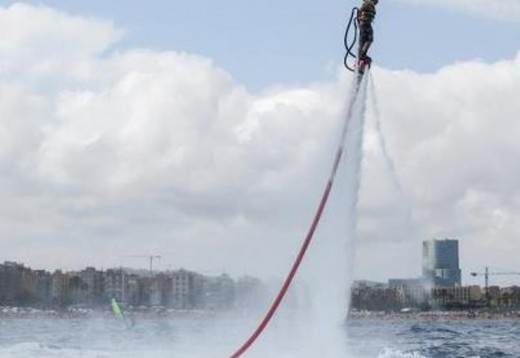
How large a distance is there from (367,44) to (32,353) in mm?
32802

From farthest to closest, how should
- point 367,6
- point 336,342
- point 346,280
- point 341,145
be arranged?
point 336,342, point 346,280, point 341,145, point 367,6

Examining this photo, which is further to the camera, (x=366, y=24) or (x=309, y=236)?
(x=309, y=236)

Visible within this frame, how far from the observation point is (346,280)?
37.0 metres

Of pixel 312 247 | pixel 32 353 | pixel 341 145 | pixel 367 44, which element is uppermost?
pixel 367 44

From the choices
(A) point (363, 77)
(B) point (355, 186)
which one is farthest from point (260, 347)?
(A) point (363, 77)

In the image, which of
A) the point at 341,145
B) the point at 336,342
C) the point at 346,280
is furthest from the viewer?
the point at 336,342

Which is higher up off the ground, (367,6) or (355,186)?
(367,6)

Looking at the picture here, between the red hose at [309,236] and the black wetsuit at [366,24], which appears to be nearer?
the black wetsuit at [366,24]

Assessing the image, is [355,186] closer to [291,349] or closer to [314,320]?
[314,320]

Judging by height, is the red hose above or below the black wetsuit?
below

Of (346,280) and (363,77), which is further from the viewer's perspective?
(346,280)

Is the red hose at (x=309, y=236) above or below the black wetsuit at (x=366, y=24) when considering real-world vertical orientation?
below

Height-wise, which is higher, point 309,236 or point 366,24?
point 366,24

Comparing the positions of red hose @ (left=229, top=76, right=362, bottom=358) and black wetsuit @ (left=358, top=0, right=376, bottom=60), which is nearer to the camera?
black wetsuit @ (left=358, top=0, right=376, bottom=60)
